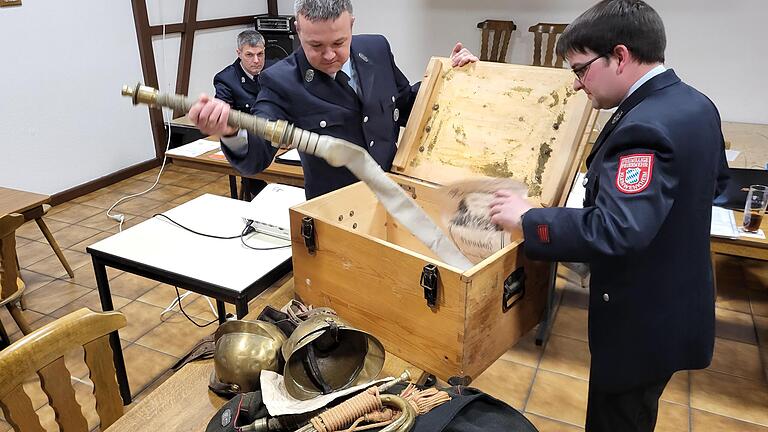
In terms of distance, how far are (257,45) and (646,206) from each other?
3.33m

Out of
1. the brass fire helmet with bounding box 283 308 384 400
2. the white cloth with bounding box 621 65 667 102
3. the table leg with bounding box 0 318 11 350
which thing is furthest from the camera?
the table leg with bounding box 0 318 11 350

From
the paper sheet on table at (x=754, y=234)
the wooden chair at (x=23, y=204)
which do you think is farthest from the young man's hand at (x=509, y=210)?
the wooden chair at (x=23, y=204)

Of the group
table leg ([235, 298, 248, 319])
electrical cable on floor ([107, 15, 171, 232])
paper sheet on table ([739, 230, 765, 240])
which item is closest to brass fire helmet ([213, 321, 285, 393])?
table leg ([235, 298, 248, 319])

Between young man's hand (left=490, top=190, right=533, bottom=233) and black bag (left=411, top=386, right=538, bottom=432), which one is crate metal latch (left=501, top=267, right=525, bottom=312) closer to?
young man's hand (left=490, top=190, right=533, bottom=233)

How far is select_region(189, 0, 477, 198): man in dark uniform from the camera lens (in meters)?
1.48

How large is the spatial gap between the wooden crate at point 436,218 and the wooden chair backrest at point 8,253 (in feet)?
4.67

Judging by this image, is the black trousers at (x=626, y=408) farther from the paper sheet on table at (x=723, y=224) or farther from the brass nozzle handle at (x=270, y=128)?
the brass nozzle handle at (x=270, y=128)

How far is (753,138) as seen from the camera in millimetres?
3904

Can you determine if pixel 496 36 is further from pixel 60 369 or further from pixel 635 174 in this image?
pixel 60 369

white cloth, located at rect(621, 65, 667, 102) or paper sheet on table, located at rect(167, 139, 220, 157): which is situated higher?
white cloth, located at rect(621, 65, 667, 102)

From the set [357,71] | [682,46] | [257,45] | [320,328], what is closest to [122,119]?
[257,45]

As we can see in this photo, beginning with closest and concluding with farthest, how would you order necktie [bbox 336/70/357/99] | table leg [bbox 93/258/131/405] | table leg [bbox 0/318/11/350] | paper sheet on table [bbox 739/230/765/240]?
1. necktie [bbox 336/70/357/99]
2. table leg [bbox 93/258/131/405]
3. paper sheet on table [bbox 739/230/765/240]
4. table leg [bbox 0/318/11/350]

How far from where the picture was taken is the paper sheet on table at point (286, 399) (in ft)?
3.02

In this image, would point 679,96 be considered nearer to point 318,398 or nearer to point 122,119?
point 318,398
